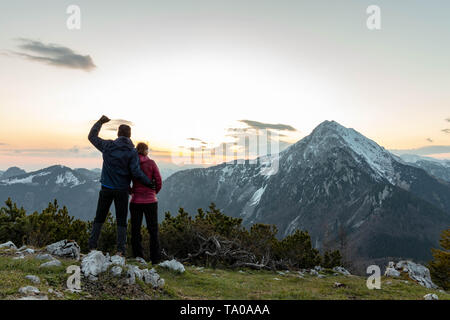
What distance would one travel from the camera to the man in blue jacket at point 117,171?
11.0 meters

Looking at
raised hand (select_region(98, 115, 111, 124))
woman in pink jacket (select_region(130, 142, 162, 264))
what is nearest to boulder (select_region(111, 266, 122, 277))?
woman in pink jacket (select_region(130, 142, 162, 264))

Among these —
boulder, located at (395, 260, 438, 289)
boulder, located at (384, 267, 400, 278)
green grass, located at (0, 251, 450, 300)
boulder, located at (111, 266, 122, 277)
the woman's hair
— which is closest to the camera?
green grass, located at (0, 251, 450, 300)

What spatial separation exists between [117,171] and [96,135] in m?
1.55

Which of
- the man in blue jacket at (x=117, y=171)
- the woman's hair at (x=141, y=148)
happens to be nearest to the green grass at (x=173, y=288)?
the man in blue jacket at (x=117, y=171)

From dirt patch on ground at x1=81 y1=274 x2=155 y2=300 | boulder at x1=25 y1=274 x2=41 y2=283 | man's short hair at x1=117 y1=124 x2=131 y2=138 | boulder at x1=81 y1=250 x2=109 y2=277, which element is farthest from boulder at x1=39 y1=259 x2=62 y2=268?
man's short hair at x1=117 y1=124 x2=131 y2=138

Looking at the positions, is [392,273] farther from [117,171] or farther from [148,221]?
[117,171]

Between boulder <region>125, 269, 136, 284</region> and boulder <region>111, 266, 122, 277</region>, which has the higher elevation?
boulder <region>111, 266, 122, 277</region>

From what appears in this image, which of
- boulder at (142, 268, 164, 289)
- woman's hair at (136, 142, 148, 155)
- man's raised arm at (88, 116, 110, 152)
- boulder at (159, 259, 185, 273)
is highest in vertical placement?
man's raised arm at (88, 116, 110, 152)

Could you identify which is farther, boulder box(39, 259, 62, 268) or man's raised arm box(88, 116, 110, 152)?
man's raised arm box(88, 116, 110, 152)

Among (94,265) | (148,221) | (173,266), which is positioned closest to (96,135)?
(148,221)

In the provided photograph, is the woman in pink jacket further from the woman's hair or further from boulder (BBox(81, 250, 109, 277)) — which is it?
boulder (BBox(81, 250, 109, 277))

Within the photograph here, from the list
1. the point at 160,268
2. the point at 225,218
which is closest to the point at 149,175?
the point at 160,268

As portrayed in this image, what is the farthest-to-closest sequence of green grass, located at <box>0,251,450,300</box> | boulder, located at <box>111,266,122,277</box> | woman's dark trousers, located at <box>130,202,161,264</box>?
woman's dark trousers, located at <box>130,202,161,264</box> < boulder, located at <box>111,266,122,277</box> < green grass, located at <box>0,251,450,300</box>

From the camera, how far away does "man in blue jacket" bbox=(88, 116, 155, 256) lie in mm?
11016
